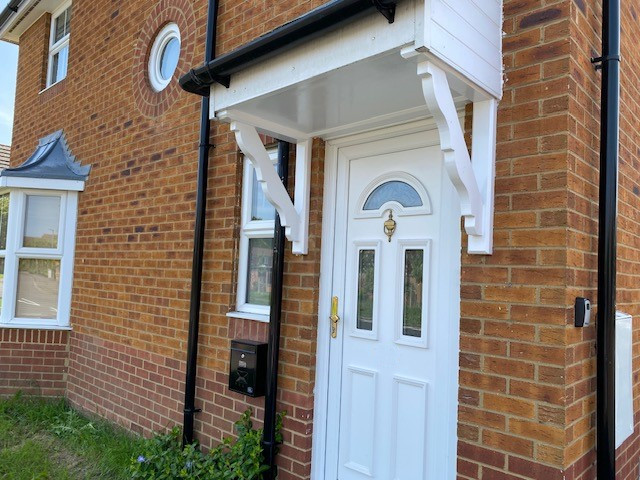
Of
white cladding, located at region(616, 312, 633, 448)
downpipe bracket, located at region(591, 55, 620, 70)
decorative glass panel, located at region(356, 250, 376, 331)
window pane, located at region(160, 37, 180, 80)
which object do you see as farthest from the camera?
window pane, located at region(160, 37, 180, 80)

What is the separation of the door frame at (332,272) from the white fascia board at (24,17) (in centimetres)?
593

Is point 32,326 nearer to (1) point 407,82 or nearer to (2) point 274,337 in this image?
(2) point 274,337

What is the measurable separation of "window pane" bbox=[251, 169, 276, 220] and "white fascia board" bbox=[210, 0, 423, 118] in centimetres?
100

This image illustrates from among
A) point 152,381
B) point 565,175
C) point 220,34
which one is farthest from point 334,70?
point 152,381

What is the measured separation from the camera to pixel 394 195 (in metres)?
3.16

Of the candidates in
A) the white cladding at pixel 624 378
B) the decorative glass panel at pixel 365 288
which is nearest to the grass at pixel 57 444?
the decorative glass panel at pixel 365 288

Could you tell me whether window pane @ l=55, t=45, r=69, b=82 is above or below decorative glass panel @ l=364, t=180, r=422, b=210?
above

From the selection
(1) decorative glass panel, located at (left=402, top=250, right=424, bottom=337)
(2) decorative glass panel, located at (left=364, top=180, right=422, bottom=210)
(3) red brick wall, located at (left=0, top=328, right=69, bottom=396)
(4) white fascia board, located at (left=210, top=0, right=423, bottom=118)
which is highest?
(4) white fascia board, located at (left=210, top=0, right=423, bottom=118)

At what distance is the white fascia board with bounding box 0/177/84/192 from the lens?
19.2 ft

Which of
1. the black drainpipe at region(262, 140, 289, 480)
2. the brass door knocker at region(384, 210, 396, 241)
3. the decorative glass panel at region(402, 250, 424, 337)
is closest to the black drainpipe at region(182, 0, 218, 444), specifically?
the black drainpipe at region(262, 140, 289, 480)

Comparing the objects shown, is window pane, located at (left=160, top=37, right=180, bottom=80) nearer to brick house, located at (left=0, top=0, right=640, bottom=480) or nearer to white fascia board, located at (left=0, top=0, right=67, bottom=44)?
brick house, located at (left=0, top=0, right=640, bottom=480)

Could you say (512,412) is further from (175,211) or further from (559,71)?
(175,211)

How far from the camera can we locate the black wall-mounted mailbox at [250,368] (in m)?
3.54

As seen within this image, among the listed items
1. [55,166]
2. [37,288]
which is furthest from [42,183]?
[37,288]
